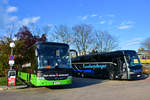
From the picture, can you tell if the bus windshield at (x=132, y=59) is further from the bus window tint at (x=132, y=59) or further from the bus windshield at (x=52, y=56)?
the bus windshield at (x=52, y=56)

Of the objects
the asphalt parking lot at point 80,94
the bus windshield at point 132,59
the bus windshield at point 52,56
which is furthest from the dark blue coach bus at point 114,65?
the bus windshield at point 52,56

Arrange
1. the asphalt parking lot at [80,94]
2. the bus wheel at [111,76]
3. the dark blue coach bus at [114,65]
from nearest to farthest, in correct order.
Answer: the asphalt parking lot at [80,94] < the dark blue coach bus at [114,65] < the bus wheel at [111,76]

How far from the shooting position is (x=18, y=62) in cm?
1455

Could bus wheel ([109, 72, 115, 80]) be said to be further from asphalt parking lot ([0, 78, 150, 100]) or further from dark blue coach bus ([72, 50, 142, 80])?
asphalt parking lot ([0, 78, 150, 100])

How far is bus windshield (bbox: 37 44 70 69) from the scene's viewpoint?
382 inches

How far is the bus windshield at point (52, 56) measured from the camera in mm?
9711

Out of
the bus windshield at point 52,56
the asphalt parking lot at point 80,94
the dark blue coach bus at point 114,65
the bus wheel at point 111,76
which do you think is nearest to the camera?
the asphalt parking lot at point 80,94

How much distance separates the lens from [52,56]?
9977mm

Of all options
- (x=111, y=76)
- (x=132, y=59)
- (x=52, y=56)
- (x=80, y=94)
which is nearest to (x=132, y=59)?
(x=132, y=59)

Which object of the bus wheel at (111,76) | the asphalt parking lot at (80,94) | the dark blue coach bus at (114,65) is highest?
the dark blue coach bus at (114,65)

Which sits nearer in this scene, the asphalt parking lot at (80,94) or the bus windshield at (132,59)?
the asphalt parking lot at (80,94)

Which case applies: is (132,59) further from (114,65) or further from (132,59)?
(114,65)

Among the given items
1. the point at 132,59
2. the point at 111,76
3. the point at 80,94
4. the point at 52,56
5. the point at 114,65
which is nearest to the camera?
the point at 80,94

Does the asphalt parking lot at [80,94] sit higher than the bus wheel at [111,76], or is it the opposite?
the bus wheel at [111,76]
